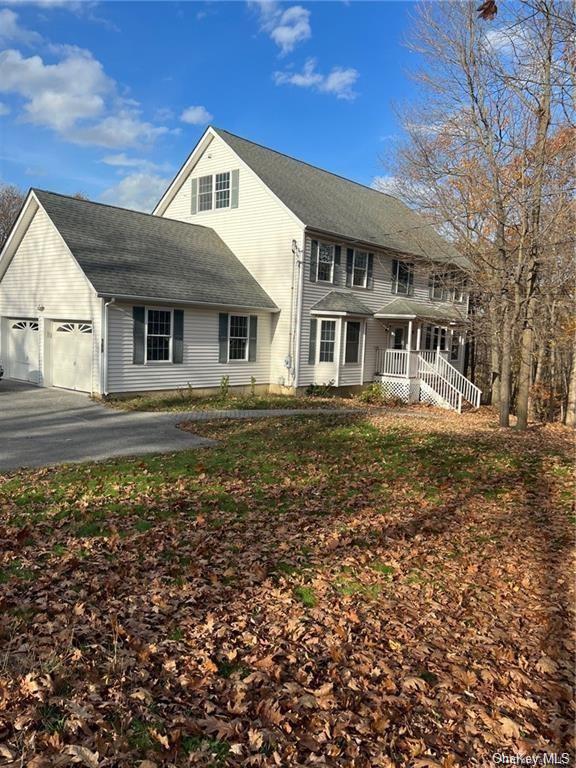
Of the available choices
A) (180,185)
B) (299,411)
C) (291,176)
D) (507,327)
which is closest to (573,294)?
(507,327)

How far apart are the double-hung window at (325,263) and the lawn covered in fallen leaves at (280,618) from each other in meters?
12.8

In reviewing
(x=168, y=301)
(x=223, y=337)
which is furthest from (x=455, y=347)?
(x=168, y=301)

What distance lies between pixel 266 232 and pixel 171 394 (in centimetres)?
708

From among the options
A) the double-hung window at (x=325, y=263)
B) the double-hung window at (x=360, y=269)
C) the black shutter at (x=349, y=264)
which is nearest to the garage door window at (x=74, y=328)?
the double-hung window at (x=325, y=263)

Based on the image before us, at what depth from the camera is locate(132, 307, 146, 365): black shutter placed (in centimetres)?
1555

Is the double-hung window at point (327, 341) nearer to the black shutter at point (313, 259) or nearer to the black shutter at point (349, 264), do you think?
the black shutter at point (313, 259)

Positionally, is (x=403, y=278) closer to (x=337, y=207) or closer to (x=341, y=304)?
(x=337, y=207)

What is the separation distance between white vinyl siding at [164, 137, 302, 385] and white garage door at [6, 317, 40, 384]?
7.64m

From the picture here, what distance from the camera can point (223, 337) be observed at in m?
18.2

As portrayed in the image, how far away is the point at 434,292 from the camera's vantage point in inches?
1007

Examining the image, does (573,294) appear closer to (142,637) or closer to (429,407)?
(429,407)

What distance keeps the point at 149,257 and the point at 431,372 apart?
1127 centimetres

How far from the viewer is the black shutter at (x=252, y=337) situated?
1917 cm

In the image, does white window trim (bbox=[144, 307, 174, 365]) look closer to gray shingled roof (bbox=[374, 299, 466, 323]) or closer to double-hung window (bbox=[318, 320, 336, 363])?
double-hung window (bbox=[318, 320, 336, 363])
